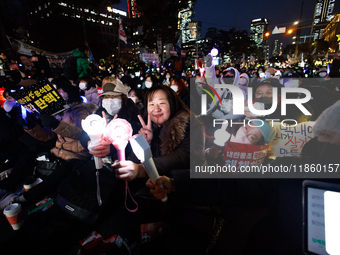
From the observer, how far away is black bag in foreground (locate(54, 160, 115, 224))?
2.25 metres

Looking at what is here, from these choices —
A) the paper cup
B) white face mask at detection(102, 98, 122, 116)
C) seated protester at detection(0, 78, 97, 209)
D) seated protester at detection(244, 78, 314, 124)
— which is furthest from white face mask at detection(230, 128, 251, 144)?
the paper cup

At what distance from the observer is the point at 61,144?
3.24m

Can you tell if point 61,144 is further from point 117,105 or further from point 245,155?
point 245,155

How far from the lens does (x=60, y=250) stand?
2.06m

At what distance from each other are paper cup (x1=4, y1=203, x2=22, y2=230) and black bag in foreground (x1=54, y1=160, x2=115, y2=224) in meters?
0.42

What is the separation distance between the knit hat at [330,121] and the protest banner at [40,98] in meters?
3.29

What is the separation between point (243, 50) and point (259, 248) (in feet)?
197

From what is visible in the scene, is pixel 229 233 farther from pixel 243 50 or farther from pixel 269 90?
pixel 243 50

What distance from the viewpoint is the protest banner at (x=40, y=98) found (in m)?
2.60

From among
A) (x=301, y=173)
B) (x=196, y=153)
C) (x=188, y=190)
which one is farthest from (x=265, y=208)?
(x=196, y=153)

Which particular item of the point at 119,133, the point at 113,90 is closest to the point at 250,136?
the point at 119,133

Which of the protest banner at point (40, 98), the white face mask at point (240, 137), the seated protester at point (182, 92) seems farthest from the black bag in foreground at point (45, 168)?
the seated protester at point (182, 92)

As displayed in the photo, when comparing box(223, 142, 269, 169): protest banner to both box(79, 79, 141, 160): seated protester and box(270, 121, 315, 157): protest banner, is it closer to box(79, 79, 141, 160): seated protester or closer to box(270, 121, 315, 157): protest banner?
box(270, 121, 315, 157): protest banner

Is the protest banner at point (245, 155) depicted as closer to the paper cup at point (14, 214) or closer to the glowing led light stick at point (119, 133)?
the glowing led light stick at point (119, 133)
